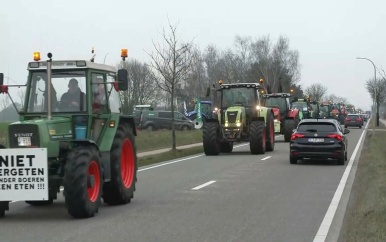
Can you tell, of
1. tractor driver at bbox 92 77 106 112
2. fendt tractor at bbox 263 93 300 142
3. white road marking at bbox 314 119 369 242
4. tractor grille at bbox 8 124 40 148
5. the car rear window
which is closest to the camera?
white road marking at bbox 314 119 369 242

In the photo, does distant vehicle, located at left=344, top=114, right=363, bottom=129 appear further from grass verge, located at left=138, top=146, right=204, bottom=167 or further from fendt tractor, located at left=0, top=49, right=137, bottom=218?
fendt tractor, located at left=0, top=49, right=137, bottom=218

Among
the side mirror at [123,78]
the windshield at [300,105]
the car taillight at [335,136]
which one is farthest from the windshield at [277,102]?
the side mirror at [123,78]

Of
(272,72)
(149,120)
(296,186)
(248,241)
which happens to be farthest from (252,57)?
(248,241)

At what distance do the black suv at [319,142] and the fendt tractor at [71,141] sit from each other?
9.58 metres

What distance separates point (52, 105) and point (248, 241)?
4504 mm

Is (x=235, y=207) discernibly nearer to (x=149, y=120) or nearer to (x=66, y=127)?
(x=66, y=127)

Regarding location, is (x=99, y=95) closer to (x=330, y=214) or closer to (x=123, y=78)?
(x=123, y=78)

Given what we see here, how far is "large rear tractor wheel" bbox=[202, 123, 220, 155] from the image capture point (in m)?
25.5

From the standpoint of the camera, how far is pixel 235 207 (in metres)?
11.5

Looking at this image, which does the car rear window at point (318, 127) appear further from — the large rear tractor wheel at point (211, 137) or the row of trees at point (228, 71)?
the row of trees at point (228, 71)

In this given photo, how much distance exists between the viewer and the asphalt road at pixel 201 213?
29.1 ft

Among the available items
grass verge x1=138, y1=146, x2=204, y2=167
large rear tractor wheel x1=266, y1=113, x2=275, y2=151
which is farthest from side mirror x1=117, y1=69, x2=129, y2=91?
large rear tractor wheel x1=266, y1=113, x2=275, y2=151

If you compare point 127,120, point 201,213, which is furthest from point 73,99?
point 201,213

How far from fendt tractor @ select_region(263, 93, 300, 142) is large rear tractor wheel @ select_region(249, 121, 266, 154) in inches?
379
